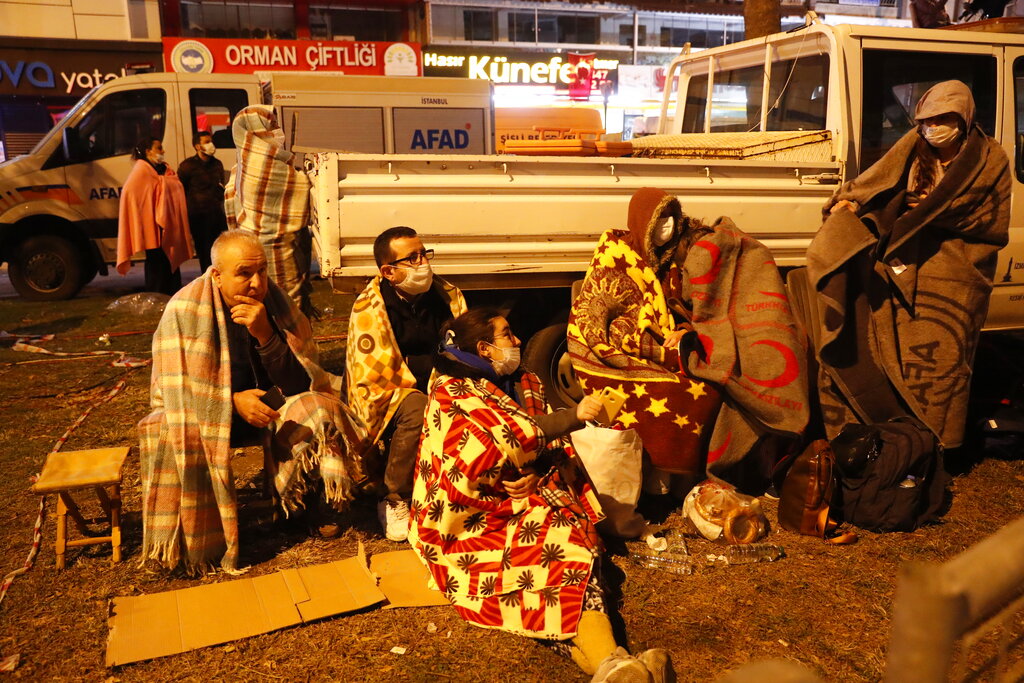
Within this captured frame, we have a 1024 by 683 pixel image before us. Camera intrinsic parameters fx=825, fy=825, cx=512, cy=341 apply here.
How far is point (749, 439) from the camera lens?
3.91 m

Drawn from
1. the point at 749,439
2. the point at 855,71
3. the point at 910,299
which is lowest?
the point at 749,439

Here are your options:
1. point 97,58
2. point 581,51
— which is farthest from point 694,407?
point 581,51

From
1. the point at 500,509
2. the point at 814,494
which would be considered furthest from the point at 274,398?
the point at 814,494

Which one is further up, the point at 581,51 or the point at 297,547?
the point at 581,51

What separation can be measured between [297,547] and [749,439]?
2.13 metres

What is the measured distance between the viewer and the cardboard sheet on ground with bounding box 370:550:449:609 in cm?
313

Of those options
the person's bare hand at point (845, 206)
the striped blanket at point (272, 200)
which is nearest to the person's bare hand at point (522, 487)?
the person's bare hand at point (845, 206)

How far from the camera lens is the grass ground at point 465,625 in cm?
276

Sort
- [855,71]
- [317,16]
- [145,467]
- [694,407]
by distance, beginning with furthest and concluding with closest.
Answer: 1. [317,16]
2. [855,71]
3. [694,407]
4. [145,467]

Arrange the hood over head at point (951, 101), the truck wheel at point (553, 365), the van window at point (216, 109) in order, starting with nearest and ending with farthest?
the hood over head at point (951, 101), the truck wheel at point (553, 365), the van window at point (216, 109)

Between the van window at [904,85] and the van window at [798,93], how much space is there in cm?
26

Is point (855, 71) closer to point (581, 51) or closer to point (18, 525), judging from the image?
point (18, 525)

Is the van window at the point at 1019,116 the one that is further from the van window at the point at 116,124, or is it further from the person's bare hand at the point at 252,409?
the van window at the point at 116,124

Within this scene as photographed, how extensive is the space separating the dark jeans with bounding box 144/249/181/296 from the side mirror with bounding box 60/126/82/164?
5.09ft
